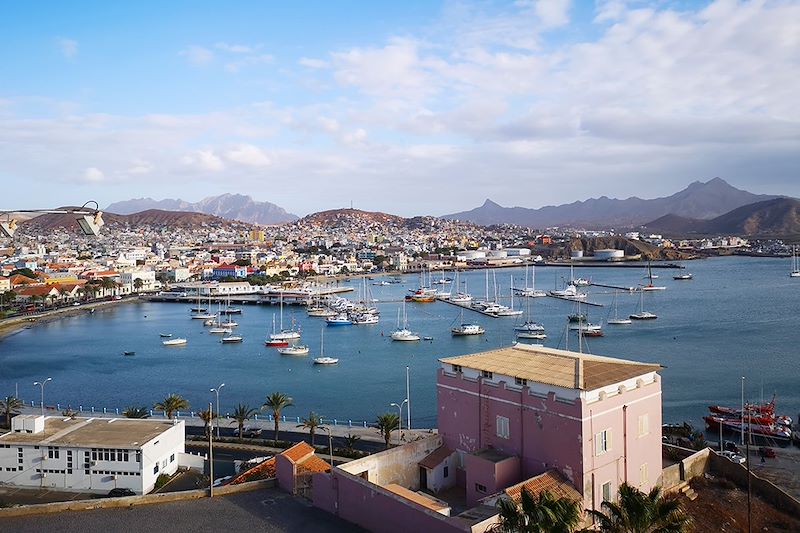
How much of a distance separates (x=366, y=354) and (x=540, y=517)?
70.6 ft

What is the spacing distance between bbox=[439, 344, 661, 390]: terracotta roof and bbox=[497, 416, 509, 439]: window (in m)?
0.53

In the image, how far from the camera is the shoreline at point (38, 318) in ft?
111

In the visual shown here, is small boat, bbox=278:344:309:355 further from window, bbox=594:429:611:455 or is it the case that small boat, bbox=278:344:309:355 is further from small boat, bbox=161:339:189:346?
window, bbox=594:429:611:455

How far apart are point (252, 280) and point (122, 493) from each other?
44924mm

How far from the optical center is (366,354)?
2642cm

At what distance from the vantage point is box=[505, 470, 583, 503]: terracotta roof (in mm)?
6756

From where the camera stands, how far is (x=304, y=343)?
29125mm

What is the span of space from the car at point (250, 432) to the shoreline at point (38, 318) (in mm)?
22112

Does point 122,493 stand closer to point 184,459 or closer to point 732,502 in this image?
point 184,459

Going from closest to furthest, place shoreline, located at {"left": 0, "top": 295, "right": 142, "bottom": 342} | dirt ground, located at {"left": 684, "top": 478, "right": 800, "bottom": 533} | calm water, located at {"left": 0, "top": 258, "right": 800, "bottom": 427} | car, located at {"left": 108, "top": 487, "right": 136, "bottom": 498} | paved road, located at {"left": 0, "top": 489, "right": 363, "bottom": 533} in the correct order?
paved road, located at {"left": 0, "top": 489, "right": 363, "bottom": 533}, dirt ground, located at {"left": 684, "top": 478, "right": 800, "bottom": 533}, car, located at {"left": 108, "top": 487, "right": 136, "bottom": 498}, calm water, located at {"left": 0, "top": 258, "right": 800, "bottom": 427}, shoreline, located at {"left": 0, "top": 295, "right": 142, "bottom": 342}

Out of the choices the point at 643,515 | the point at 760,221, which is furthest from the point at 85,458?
the point at 760,221

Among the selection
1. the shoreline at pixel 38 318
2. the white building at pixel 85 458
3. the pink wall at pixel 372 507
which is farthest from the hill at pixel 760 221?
the pink wall at pixel 372 507

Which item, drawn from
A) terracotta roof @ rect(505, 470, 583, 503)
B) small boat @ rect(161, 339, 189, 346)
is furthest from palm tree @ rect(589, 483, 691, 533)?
small boat @ rect(161, 339, 189, 346)

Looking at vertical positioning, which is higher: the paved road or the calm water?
the paved road
